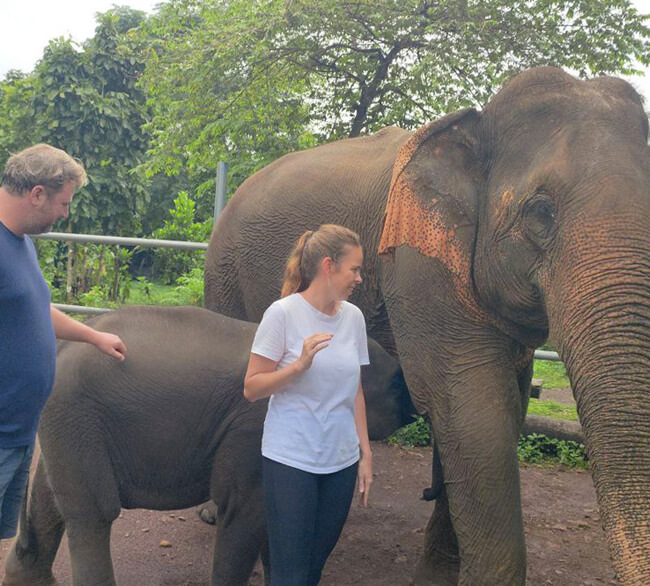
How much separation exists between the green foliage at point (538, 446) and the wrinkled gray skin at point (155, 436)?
3.28 meters

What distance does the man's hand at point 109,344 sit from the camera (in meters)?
3.20

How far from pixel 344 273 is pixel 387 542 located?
251 centimetres

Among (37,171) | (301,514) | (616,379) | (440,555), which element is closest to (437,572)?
(440,555)

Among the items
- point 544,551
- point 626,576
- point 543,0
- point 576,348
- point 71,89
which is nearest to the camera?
point 626,576

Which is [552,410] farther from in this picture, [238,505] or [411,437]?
[238,505]

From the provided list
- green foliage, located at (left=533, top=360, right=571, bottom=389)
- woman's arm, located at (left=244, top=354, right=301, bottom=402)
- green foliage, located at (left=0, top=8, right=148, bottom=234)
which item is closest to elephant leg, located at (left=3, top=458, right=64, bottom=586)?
woman's arm, located at (left=244, top=354, right=301, bottom=402)

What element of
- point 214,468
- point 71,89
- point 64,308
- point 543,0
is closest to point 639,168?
point 214,468

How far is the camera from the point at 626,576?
7.68 feet

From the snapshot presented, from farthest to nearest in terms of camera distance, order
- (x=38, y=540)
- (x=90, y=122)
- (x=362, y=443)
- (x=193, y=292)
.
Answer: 1. (x=90, y=122)
2. (x=193, y=292)
3. (x=38, y=540)
4. (x=362, y=443)

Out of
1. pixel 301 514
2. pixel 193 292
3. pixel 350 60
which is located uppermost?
pixel 350 60

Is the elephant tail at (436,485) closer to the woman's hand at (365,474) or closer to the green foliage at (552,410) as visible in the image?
the woman's hand at (365,474)

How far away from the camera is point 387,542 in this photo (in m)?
4.80

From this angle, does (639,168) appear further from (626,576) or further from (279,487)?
(279,487)

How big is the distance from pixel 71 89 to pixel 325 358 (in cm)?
1144
